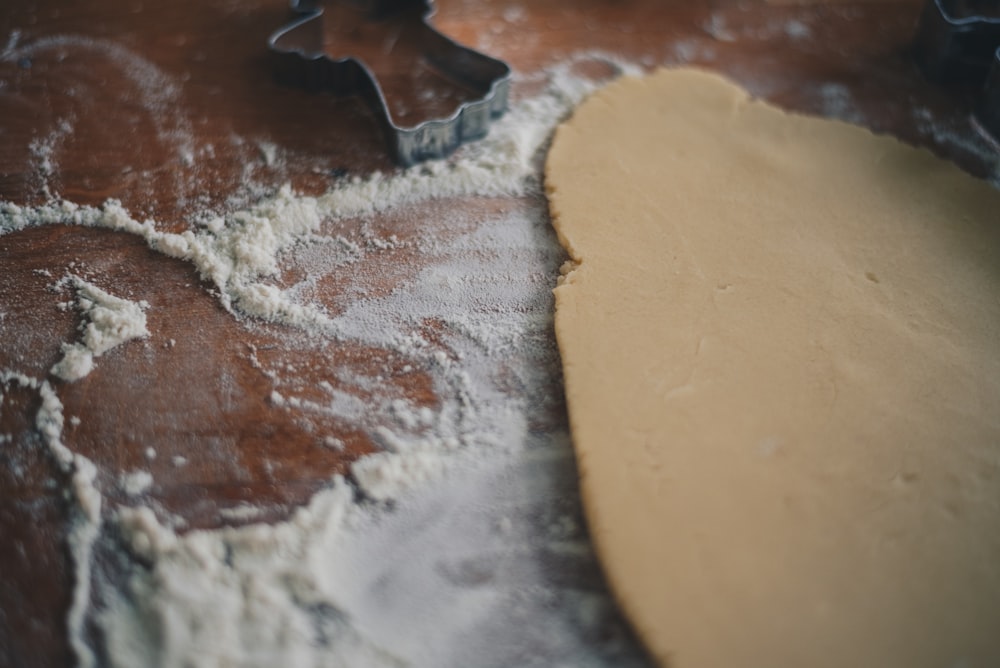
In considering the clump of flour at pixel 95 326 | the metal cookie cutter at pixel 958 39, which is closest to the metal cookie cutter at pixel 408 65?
the clump of flour at pixel 95 326

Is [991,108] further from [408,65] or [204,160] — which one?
[204,160]

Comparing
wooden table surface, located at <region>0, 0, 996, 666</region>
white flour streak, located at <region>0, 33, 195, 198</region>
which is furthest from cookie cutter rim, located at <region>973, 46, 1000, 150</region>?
white flour streak, located at <region>0, 33, 195, 198</region>

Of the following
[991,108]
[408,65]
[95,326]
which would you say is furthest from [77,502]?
[991,108]

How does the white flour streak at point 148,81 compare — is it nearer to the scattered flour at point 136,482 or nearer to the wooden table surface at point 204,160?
the wooden table surface at point 204,160

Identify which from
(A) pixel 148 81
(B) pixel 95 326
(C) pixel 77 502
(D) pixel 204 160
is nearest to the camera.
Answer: (C) pixel 77 502

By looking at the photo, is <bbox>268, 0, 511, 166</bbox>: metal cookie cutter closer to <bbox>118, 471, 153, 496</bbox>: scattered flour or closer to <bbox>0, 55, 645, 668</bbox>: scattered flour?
<bbox>0, 55, 645, 668</bbox>: scattered flour

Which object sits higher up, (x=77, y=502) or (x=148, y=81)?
(x=148, y=81)

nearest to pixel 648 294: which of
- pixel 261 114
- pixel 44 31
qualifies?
pixel 261 114

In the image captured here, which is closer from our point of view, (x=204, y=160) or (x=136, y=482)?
(x=136, y=482)
